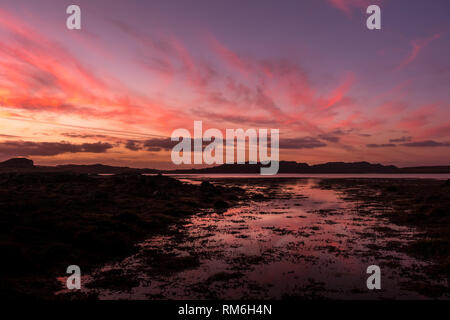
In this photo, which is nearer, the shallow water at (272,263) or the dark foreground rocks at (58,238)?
the shallow water at (272,263)

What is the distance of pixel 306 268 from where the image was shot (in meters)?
17.2

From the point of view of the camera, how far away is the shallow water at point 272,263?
13891mm

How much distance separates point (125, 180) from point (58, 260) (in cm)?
5889

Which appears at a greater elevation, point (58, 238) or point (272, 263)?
point (58, 238)

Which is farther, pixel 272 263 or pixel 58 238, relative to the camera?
pixel 58 238

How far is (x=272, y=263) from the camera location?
60.3ft

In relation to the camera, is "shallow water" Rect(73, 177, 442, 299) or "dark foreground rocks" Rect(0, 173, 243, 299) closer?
"shallow water" Rect(73, 177, 442, 299)

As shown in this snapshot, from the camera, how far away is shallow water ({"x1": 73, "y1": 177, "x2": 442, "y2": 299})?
13891 millimetres

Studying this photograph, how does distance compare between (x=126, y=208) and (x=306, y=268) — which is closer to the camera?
(x=306, y=268)
